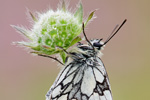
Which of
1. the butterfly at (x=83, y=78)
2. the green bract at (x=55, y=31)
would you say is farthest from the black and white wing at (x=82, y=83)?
the green bract at (x=55, y=31)

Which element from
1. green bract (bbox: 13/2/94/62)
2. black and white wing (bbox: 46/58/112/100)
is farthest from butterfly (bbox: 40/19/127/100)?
green bract (bbox: 13/2/94/62)

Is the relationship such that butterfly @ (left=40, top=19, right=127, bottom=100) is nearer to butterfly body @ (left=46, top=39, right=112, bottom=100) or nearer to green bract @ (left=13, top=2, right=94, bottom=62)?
butterfly body @ (left=46, top=39, right=112, bottom=100)

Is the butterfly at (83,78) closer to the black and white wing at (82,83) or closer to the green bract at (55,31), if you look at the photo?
the black and white wing at (82,83)

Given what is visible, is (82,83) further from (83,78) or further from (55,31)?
(55,31)

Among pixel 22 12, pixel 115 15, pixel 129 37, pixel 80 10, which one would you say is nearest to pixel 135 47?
pixel 129 37

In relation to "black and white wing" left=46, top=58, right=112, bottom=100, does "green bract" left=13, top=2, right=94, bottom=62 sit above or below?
above

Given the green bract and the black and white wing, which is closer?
the black and white wing

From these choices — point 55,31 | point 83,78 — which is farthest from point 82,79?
point 55,31
